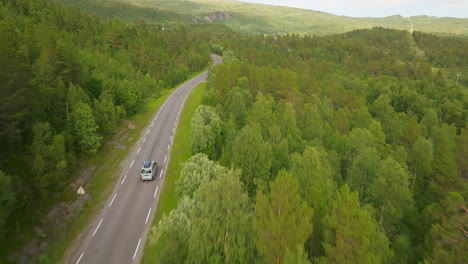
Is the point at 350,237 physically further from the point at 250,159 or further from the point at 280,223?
the point at 250,159

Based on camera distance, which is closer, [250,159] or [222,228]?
[222,228]

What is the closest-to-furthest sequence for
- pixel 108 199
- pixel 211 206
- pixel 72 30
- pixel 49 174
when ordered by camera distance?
1. pixel 211 206
2. pixel 49 174
3. pixel 108 199
4. pixel 72 30

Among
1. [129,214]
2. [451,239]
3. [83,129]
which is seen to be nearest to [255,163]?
[129,214]

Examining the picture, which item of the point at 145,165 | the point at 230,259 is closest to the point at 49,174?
the point at 145,165

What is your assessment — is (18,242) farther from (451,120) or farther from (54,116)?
(451,120)

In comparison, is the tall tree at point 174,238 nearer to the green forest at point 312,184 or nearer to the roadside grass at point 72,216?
the green forest at point 312,184

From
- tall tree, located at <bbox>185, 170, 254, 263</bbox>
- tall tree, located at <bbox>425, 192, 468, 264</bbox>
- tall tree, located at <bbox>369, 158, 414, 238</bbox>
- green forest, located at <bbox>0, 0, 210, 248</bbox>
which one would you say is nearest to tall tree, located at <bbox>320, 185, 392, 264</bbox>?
tall tree, located at <bbox>185, 170, 254, 263</bbox>

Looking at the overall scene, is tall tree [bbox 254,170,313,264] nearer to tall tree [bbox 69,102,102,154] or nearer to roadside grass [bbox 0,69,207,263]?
roadside grass [bbox 0,69,207,263]
